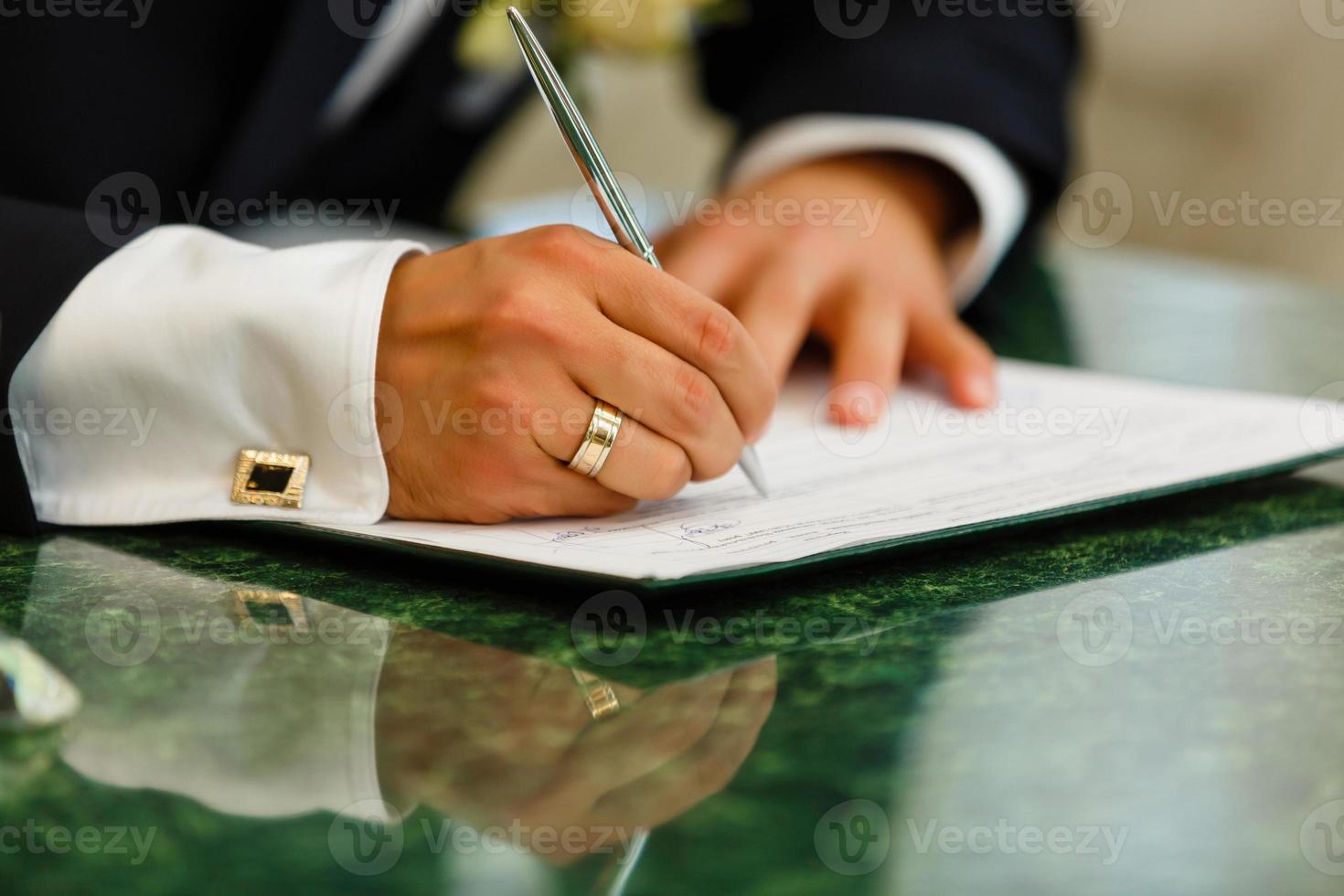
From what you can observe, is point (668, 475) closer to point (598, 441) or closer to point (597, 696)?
point (598, 441)

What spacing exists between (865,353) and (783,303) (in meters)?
0.07

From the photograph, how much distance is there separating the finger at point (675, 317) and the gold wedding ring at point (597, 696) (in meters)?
0.19

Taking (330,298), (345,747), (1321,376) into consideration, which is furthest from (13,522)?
(1321,376)

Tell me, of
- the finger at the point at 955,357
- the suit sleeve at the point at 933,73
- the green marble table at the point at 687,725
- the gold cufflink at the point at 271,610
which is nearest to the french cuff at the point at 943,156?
the suit sleeve at the point at 933,73

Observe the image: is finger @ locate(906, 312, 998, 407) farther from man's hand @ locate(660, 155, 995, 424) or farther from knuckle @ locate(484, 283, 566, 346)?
knuckle @ locate(484, 283, 566, 346)

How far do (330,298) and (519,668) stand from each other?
232mm

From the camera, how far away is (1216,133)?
249cm

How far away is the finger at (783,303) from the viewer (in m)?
0.85

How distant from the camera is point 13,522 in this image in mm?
599

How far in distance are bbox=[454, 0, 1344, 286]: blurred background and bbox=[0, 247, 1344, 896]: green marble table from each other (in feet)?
5.15

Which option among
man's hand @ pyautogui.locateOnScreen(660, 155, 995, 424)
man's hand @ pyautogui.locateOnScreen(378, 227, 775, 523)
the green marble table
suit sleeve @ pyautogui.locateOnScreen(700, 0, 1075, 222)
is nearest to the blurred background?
suit sleeve @ pyautogui.locateOnScreen(700, 0, 1075, 222)

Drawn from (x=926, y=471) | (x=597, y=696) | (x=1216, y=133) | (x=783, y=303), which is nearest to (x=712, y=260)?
(x=783, y=303)

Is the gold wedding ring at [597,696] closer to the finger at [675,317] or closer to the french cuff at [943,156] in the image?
the finger at [675,317]

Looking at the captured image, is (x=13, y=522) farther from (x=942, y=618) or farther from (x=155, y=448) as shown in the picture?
(x=942, y=618)
